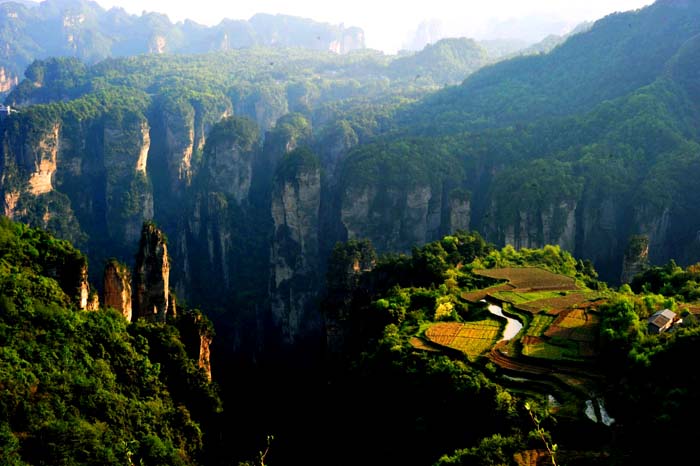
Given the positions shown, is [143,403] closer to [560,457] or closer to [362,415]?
[362,415]

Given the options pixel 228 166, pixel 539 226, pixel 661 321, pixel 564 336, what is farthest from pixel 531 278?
pixel 228 166

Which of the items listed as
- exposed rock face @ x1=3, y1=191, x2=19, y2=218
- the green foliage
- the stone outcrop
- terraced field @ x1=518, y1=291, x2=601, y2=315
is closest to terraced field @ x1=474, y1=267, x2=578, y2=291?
terraced field @ x1=518, y1=291, x2=601, y2=315

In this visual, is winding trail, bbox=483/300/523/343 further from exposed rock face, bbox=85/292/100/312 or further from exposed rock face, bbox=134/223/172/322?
exposed rock face, bbox=85/292/100/312

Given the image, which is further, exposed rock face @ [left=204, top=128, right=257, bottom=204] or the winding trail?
exposed rock face @ [left=204, top=128, right=257, bottom=204]

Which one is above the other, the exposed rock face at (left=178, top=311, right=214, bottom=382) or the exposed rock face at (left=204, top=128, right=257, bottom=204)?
the exposed rock face at (left=204, top=128, right=257, bottom=204)

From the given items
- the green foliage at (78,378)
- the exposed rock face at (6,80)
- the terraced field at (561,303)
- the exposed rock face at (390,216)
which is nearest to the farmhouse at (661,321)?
the terraced field at (561,303)

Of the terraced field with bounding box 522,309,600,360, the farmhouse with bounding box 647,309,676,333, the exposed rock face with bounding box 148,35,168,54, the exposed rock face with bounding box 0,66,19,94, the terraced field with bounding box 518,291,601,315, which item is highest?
the exposed rock face with bounding box 148,35,168,54

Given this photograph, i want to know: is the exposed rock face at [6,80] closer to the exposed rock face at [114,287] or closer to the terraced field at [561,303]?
the exposed rock face at [114,287]

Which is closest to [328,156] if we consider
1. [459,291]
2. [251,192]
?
[251,192]
